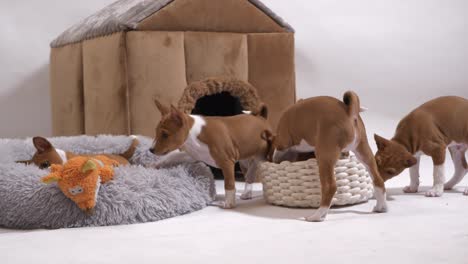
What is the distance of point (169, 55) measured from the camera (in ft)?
10.4

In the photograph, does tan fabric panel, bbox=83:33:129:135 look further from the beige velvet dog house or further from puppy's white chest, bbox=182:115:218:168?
puppy's white chest, bbox=182:115:218:168

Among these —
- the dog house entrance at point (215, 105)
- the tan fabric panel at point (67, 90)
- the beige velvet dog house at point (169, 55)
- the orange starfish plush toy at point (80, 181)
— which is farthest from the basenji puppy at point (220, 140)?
the tan fabric panel at point (67, 90)

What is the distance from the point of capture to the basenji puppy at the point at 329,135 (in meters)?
2.25

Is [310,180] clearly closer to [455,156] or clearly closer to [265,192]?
[265,192]

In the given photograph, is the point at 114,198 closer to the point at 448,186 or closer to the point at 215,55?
the point at 215,55

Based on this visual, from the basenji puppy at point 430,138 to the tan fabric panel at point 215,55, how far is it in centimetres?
97

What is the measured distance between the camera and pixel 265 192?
8.66ft

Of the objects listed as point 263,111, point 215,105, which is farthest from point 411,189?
point 215,105

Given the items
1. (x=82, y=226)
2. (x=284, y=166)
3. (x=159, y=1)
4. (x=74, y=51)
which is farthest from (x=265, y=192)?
(x=74, y=51)

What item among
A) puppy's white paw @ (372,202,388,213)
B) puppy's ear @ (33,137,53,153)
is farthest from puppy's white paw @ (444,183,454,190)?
puppy's ear @ (33,137,53,153)

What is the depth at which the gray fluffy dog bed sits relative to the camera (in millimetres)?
2230

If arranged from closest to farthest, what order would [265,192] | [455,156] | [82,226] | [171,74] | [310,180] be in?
[82,226] < [310,180] < [265,192] < [455,156] < [171,74]

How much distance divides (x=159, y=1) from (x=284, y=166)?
4.10 ft

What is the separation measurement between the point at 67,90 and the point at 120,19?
0.87 m
